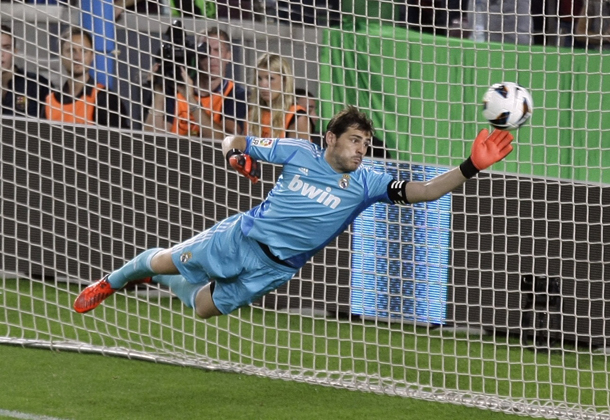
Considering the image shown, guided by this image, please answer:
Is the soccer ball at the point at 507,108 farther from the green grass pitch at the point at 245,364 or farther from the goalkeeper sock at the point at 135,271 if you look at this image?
the goalkeeper sock at the point at 135,271

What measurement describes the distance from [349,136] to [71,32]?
2768 mm

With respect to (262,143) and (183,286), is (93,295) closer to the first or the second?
(183,286)

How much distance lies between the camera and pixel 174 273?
247 inches

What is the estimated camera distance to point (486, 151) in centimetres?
532

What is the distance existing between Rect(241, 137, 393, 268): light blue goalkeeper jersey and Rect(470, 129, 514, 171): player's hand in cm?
69

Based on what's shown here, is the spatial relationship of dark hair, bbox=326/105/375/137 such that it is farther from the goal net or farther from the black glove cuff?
the goal net

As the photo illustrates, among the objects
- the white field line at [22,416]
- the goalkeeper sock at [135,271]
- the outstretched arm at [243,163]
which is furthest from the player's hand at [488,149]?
the white field line at [22,416]

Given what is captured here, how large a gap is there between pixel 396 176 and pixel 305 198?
1.99m

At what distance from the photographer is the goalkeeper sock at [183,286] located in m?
6.36

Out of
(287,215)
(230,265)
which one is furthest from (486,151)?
(230,265)

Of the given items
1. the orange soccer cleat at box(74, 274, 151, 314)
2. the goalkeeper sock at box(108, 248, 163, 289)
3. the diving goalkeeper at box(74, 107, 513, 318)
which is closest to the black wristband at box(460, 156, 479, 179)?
the diving goalkeeper at box(74, 107, 513, 318)


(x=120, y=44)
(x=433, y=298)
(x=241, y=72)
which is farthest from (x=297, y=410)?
(x=120, y=44)

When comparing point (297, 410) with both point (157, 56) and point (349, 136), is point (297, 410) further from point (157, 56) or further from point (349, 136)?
point (157, 56)

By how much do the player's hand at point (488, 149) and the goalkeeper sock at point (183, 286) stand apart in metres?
1.92
